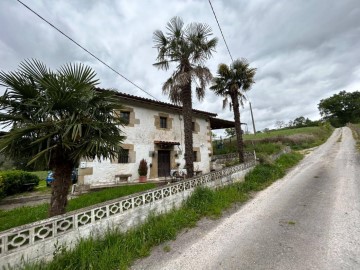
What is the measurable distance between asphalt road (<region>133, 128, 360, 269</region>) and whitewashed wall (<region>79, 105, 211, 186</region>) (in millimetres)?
7325

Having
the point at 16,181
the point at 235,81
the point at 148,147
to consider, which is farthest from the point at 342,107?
the point at 16,181

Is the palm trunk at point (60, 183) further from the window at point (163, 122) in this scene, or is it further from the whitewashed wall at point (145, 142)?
the window at point (163, 122)

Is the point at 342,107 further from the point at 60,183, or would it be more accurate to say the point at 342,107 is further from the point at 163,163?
the point at 60,183

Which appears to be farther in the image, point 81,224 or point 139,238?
point 139,238

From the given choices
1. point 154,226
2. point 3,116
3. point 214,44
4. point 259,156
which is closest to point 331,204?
point 154,226

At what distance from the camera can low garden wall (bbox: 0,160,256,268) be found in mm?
2996

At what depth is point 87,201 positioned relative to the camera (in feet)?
23.1

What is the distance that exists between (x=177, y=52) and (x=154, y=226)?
24.5 ft

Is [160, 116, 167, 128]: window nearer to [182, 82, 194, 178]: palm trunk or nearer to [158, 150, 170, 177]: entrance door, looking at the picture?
[158, 150, 170, 177]: entrance door

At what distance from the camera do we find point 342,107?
74.1 meters

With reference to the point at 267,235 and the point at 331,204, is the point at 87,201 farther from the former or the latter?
the point at 331,204

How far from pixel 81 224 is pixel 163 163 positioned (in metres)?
9.44

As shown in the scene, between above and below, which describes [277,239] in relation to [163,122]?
below

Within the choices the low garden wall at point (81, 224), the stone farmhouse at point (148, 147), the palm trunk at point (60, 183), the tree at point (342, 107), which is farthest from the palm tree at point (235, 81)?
the tree at point (342, 107)
